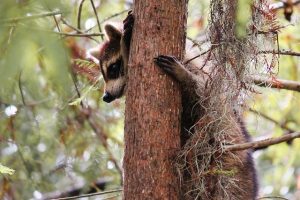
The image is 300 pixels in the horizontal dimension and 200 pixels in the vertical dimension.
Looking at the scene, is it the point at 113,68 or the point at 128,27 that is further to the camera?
the point at 113,68

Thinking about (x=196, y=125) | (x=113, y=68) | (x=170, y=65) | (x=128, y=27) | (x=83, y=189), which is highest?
(x=128, y=27)

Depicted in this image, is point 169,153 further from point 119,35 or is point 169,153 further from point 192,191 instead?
point 119,35

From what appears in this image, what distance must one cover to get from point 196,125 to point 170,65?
0.41 metres

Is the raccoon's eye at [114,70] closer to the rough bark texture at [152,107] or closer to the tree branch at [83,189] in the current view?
the rough bark texture at [152,107]

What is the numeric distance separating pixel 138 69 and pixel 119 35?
101 cm

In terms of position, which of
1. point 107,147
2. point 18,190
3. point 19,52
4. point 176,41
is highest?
point 176,41

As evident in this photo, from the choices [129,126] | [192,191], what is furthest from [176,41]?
[192,191]

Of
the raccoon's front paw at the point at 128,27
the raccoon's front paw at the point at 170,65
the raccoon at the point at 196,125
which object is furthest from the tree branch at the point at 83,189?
the raccoon's front paw at the point at 170,65

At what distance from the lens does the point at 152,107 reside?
2.82 m

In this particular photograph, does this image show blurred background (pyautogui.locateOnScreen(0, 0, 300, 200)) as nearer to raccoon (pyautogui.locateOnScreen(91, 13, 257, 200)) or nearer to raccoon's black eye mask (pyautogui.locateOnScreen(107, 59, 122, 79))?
raccoon's black eye mask (pyautogui.locateOnScreen(107, 59, 122, 79))

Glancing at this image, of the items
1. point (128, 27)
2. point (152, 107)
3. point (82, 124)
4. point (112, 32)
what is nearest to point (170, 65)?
point (152, 107)

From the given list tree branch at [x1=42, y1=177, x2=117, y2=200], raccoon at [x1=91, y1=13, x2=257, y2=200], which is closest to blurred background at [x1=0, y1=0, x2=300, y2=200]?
tree branch at [x1=42, y1=177, x2=117, y2=200]

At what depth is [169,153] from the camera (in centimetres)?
285

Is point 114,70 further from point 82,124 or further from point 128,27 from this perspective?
point 82,124
